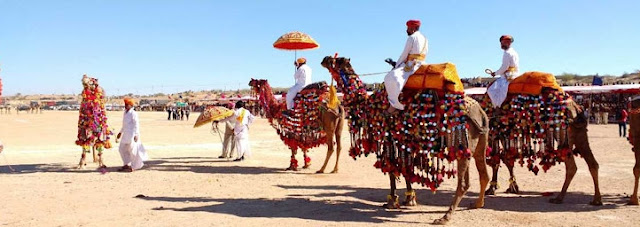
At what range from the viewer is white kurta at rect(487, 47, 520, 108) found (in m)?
8.38

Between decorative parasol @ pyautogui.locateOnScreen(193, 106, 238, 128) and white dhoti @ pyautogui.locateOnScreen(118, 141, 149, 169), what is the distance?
2325 mm

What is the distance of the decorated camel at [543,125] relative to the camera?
789 centimetres

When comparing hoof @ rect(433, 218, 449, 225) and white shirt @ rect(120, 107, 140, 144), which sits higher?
white shirt @ rect(120, 107, 140, 144)

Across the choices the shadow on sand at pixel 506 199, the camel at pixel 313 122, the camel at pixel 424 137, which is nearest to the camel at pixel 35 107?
the camel at pixel 313 122

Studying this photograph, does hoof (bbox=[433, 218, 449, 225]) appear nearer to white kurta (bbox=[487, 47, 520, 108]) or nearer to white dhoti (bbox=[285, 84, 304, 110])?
white kurta (bbox=[487, 47, 520, 108])

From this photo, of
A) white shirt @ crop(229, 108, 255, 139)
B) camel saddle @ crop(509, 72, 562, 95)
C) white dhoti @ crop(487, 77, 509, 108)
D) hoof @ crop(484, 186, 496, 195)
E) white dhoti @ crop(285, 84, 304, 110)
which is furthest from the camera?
white shirt @ crop(229, 108, 255, 139)

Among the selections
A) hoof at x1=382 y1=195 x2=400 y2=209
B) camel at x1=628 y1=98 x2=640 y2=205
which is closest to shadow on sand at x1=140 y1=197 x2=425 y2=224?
hoof at x1=382 y1=195 x2=400 y2=209

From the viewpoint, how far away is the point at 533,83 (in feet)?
26.5

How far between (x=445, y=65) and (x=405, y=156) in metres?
1.46

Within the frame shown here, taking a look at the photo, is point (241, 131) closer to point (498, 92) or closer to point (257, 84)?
point (257, 84)

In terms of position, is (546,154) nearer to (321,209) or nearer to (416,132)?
(416,132)

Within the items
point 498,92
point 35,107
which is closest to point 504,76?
point 498,92

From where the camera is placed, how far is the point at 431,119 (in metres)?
6.77

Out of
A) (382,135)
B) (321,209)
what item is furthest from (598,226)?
(321,209)
